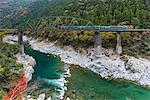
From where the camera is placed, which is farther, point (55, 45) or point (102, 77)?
point (55, 45)

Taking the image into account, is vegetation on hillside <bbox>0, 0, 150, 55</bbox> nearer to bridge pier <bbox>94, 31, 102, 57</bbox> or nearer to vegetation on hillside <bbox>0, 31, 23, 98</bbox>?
bridge pier <bbox>94, 31, 102, 57</bbox>

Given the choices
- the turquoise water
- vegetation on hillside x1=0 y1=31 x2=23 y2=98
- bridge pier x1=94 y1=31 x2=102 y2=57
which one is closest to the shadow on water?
the turquoise water

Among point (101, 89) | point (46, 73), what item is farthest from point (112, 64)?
point (101, 89)

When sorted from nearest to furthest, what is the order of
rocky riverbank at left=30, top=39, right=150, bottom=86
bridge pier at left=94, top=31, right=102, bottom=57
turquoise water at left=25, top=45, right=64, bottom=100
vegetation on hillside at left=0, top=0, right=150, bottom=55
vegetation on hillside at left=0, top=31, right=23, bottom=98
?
vegetation on hillside at left=0, top=31, right=23, bottom=98
turquoise water at left=25, top=45, right=64, bottom=100
rocky riverbank at left=30, top=39, right=150, bottom=86
bridge pier at left=94, top=31, right=102, bottom=57
vegetation on hillside at left=0, top=0, right=150, bottom=55

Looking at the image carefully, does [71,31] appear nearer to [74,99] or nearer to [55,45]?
[55,45]

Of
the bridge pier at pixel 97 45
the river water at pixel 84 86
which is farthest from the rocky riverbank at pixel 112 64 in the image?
the river water at pixel 84 86

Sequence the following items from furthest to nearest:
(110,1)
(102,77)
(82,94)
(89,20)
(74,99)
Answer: (110,1) < (89,20) < (102,77) < (82,94) < (74,99)

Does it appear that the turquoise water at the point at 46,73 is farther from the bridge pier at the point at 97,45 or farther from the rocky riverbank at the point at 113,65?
the bridge pier at the point at 97,45

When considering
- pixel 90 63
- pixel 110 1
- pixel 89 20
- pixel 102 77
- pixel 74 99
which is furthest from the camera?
pixel 110 1

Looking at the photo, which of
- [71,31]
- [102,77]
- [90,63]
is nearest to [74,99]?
[102,77]
